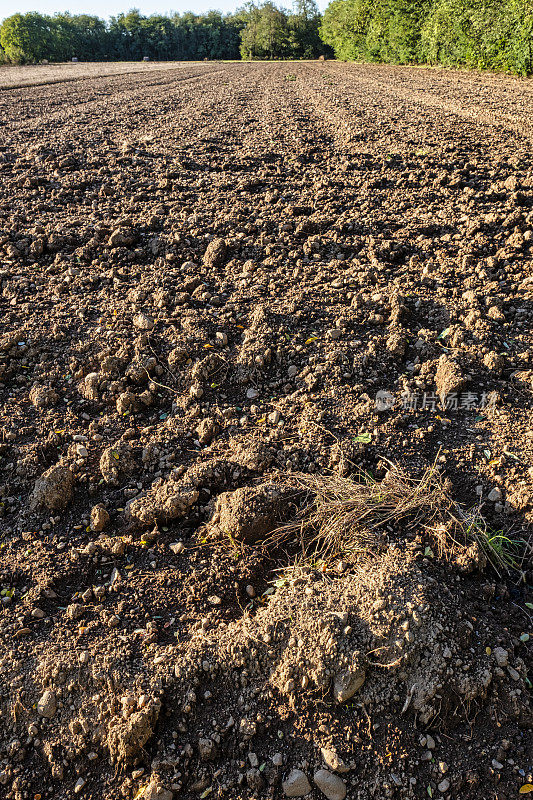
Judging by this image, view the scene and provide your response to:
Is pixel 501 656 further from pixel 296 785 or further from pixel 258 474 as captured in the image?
pixel 258 474

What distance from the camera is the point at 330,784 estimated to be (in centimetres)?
152

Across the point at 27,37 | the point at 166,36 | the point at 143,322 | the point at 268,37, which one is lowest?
the point at 143,322

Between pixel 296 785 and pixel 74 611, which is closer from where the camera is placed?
pixel 296 785

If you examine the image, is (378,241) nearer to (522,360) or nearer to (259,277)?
(259,277)

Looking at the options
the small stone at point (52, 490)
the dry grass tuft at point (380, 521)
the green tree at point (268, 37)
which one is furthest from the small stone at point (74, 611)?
the green tree at point (268, 37)

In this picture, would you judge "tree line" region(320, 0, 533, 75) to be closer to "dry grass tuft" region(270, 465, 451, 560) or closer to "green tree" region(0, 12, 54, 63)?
"dry grass tuft" region(270, 465, 451, 560)

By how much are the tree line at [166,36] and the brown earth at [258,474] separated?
3439 cm

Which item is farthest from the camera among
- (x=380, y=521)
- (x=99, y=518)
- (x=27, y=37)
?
(x=27, y=37)

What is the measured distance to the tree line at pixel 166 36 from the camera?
36.8 meters

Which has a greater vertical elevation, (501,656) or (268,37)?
(268,37)

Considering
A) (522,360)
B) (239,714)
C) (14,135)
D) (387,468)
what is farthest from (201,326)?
(14,135)

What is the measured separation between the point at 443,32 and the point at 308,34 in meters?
31.3

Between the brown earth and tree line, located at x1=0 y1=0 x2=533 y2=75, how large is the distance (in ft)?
33.6

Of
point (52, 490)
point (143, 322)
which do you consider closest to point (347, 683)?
point (52, 490)
